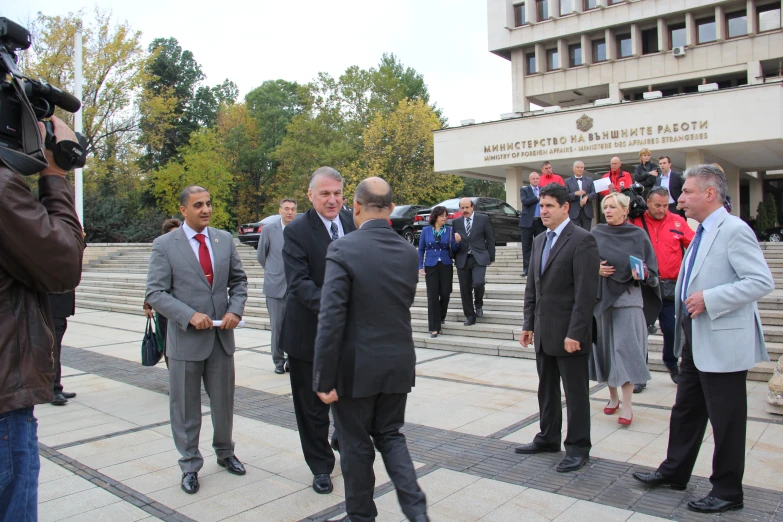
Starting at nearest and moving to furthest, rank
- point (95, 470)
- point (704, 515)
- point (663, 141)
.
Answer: point (704, 515)
point (95, 470)
point (663, 141)

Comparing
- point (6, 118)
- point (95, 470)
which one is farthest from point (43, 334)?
point (95, 470)

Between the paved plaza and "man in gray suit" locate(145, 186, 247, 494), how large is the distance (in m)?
0.34

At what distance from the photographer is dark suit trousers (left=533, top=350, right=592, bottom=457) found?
14.3 feet

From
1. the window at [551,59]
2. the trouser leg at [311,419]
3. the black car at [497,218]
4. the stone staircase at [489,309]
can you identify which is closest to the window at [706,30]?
the window at [551,59]

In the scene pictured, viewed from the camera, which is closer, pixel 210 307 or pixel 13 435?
pixel 13 435

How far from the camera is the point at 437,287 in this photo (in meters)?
9.97

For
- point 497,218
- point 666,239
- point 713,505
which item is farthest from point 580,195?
point 713,505

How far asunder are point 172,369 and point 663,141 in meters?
23.6

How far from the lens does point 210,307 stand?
431cm

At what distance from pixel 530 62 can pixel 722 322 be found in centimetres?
3775

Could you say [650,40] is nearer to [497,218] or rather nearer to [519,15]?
[519,15]

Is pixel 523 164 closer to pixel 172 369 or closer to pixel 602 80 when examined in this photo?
pixel 602 80

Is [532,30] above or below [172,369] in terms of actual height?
above

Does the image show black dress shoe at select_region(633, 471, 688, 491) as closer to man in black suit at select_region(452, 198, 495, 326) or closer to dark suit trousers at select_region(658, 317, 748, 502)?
dark suit trousers at select_region(658, 317, 748, 502)
